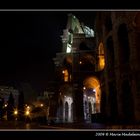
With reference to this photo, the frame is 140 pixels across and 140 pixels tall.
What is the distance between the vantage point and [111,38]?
19156 millimetres

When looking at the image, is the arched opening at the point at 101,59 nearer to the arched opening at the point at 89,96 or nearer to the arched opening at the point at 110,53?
the arched opening at the point at 89,96

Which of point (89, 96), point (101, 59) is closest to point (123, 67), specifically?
point (101, 59)

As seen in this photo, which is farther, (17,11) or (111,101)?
(111,101)

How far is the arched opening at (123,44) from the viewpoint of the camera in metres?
16.4

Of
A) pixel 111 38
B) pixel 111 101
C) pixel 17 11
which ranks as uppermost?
pixel 111 38

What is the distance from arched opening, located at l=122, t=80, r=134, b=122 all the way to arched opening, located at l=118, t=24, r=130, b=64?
1853 millimetres

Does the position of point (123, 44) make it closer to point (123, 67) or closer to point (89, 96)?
point (123, 67)

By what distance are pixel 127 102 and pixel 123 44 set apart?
14.6ft

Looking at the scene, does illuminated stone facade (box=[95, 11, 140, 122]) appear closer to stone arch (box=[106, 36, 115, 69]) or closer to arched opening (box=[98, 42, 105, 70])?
stone arch (box=[106, 36, 115, 69])

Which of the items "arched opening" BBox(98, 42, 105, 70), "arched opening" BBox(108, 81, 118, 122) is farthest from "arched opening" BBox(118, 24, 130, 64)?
"arched opening" BBox(98, 42, 105, 70)

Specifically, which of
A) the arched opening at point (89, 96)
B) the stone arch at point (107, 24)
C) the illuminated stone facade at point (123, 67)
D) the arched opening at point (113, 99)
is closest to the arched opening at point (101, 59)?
the arched opening at point (89, 96)
